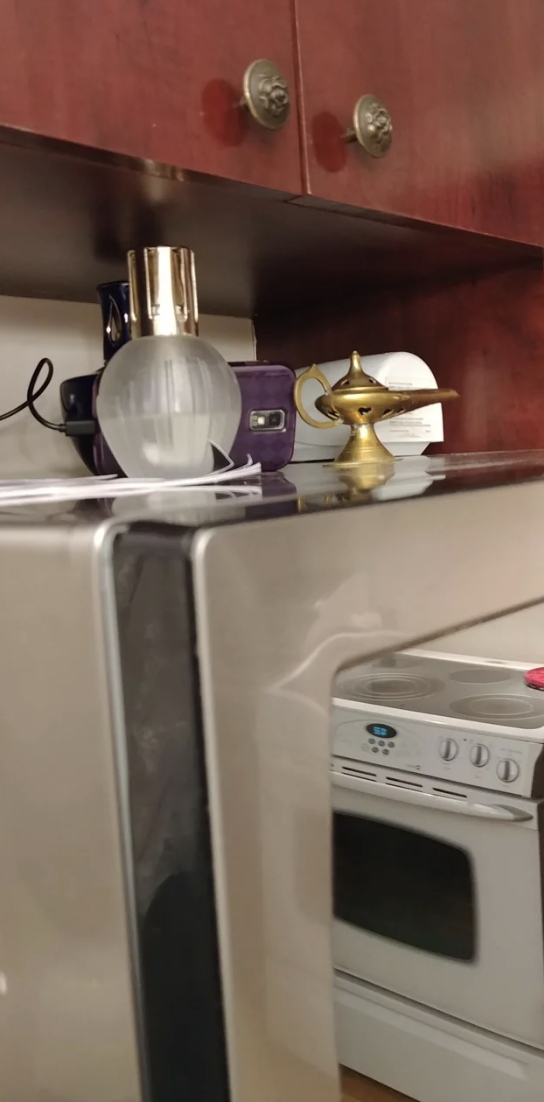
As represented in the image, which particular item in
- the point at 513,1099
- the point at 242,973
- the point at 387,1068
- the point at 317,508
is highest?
the point at 317,508

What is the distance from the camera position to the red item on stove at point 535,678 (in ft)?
2.53

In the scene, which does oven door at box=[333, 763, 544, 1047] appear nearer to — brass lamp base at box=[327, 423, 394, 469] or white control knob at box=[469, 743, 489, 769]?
white control knob at box=[469, 743, 489, 769]

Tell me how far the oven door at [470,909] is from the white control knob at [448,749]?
4cm

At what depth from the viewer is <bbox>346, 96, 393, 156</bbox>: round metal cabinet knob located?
0.61 meters

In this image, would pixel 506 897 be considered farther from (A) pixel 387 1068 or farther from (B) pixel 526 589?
(B) pixel 526 589

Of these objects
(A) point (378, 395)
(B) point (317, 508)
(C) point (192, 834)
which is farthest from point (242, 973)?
(A) point (378, 395)

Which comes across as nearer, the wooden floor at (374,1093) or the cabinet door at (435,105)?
the wooden floor at (374,1093)

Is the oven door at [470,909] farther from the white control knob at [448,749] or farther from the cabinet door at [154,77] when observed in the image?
the cabinet door at [154,77]

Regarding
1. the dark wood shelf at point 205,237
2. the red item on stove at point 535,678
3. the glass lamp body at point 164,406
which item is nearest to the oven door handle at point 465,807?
the red item on stove at point 535,678

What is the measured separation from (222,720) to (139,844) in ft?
0.16

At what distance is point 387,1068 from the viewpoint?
0.67 m

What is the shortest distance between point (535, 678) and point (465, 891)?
0.21 m

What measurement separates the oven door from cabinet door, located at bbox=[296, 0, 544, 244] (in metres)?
0.49

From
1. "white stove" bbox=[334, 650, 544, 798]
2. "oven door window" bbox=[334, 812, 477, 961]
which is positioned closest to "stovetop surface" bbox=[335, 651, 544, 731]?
"white stove" bbox=[334, 650, 544, 798]
